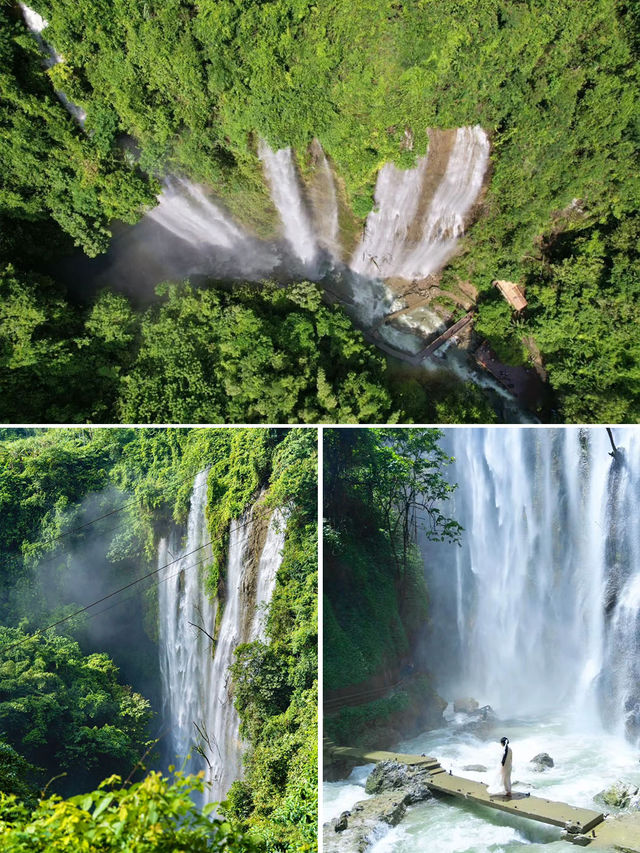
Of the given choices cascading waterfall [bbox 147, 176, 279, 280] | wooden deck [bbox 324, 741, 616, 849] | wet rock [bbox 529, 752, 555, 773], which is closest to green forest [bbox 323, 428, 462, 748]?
wooden deck [bbox 324, 741, 616, 849]

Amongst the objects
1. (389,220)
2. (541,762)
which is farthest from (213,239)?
(541,762)

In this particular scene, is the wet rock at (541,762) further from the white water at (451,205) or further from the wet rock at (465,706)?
the white water at (451,205)

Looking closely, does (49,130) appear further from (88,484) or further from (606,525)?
(606,525)

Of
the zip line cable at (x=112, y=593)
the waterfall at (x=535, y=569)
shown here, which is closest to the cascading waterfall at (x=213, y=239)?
the zip line cable at (x=112, y=593)

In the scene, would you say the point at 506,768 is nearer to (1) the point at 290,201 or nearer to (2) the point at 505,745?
(2) the point at 505,745

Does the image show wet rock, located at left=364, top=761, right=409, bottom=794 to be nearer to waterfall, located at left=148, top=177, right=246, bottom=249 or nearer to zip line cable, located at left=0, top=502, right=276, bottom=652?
zip line cable, located at left=0, top=502, right=276, bottom=652

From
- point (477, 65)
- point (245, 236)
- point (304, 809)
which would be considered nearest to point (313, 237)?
point (245, 236)
